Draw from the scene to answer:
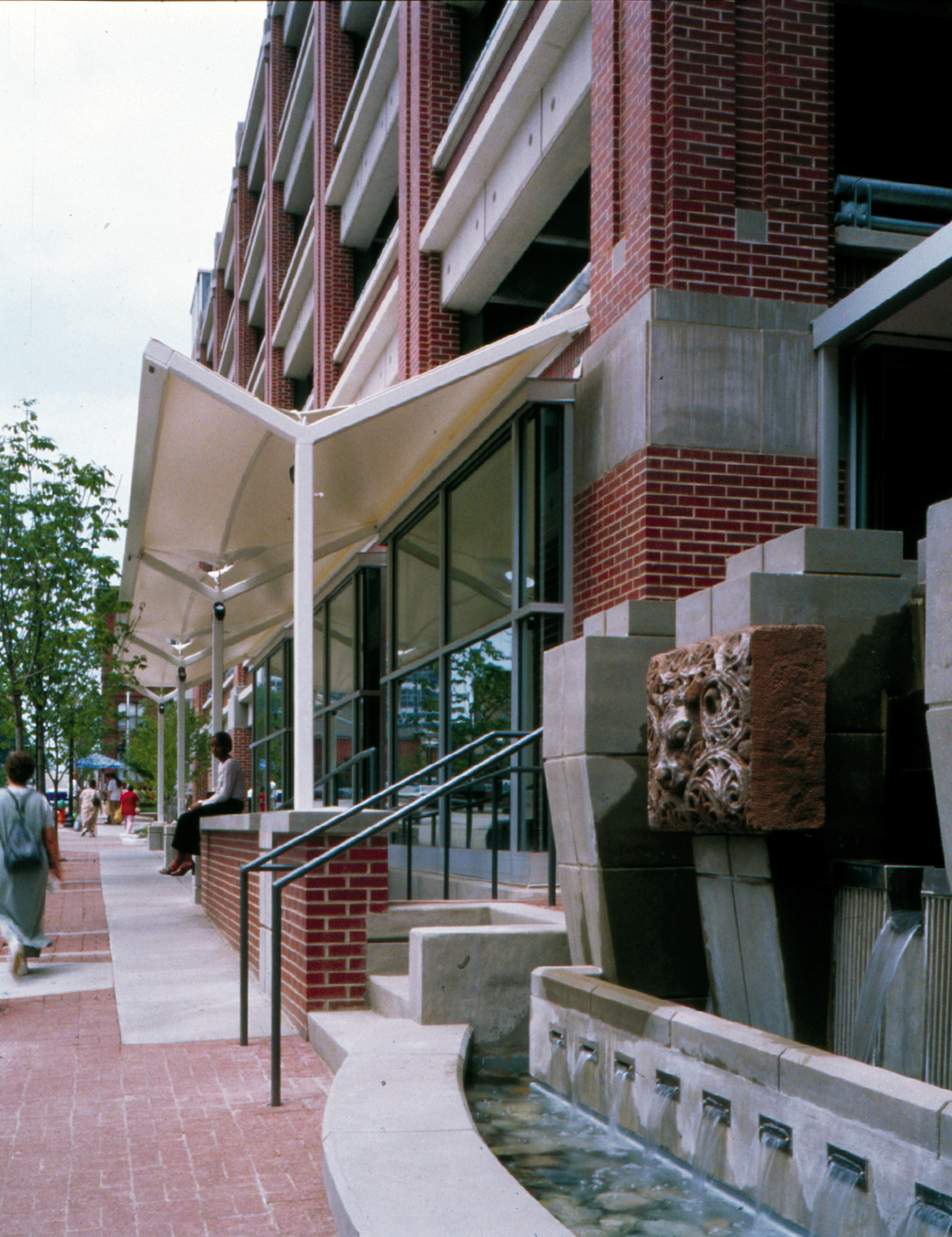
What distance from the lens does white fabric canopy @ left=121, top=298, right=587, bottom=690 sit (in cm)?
1019

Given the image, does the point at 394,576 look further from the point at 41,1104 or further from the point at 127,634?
the point at 41,1104

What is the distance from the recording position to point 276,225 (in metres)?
31.5

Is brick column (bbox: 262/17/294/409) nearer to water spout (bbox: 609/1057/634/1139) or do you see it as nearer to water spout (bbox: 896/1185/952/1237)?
water spout (bbox: 609/1057/634/1139)

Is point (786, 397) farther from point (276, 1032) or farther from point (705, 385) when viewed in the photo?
point (276, 1032)

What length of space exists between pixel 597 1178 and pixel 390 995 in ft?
9.17

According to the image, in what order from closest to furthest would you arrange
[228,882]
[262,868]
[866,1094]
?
[866,1094] < [262,868] < [228,882]

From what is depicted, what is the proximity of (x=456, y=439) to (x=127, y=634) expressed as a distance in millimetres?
9088

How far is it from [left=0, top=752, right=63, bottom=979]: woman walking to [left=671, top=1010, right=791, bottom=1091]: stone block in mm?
6955

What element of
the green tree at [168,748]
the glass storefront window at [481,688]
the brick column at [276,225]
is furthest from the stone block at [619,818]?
the green tree at [168,748]

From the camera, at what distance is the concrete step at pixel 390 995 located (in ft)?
25.6

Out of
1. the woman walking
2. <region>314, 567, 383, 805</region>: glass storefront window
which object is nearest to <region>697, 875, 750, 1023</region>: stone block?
the woman walking

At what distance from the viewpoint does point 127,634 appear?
20.4 metres

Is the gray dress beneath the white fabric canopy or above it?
beneath

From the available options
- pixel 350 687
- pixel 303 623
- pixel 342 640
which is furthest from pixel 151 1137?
pixel 342 640
